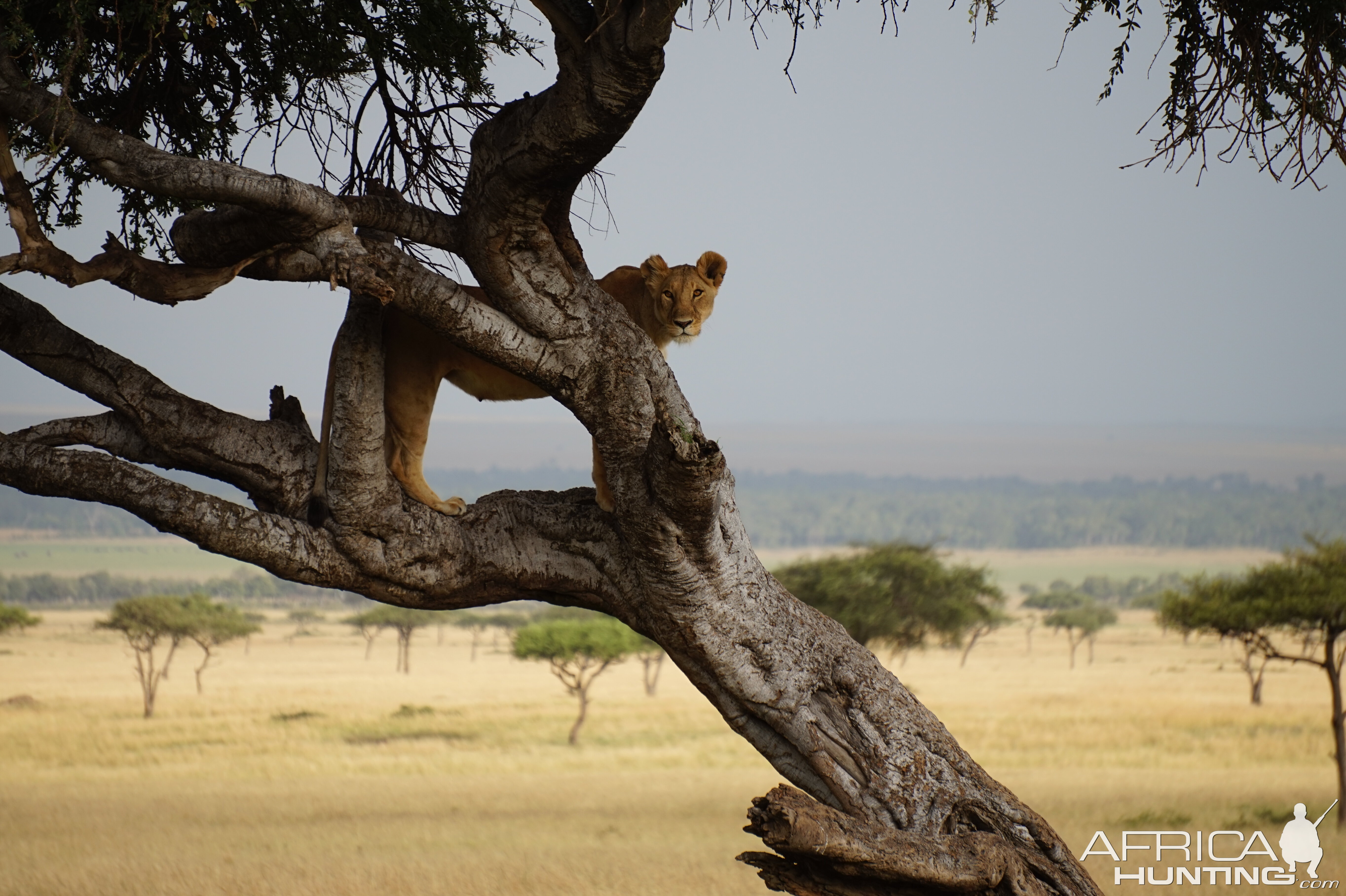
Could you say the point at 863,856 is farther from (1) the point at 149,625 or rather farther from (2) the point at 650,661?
(2) the point at 650,661

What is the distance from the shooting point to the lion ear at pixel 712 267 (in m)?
4.93

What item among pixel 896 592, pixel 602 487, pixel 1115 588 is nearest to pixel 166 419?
pixel 602 487

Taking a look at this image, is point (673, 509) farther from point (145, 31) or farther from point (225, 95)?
point (225, 95)

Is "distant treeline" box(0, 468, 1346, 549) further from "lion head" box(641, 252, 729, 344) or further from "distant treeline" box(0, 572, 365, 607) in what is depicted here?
"lion head" box(641, 252, 729, 344)

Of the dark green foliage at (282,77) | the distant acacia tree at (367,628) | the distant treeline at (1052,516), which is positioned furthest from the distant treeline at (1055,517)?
the dark green foliage at (282,77)

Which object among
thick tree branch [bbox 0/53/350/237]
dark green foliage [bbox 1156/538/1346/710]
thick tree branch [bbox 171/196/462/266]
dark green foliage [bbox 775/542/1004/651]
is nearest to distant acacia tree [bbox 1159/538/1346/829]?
dark green foliage [bbox 1156/538/1346/710]

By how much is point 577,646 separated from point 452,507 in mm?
24527

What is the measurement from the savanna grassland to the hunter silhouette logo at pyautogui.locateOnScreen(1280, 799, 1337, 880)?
1.24 feet

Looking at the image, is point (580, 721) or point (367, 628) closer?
point (580, 721)

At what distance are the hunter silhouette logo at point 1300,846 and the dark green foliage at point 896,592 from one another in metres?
11.0

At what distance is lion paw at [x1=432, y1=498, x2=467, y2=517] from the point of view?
4477 millimetres

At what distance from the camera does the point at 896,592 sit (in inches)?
1021

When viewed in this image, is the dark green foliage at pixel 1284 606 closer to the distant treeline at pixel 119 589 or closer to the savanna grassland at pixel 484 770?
the savanna grassland at pixel 484 770

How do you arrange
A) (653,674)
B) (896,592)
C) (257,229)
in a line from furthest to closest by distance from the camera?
(653,674) → (896,592) → (257,229)
